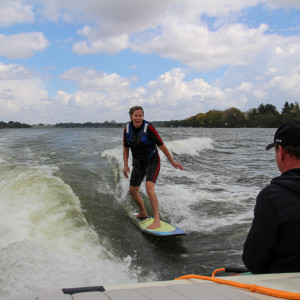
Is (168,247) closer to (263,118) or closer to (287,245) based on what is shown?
(287,245)

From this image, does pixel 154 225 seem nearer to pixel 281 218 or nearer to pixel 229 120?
pixel 281 218

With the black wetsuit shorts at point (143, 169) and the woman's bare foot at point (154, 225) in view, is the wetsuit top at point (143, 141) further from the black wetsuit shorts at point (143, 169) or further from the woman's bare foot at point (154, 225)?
the woman's bare foot at point (154, 225)

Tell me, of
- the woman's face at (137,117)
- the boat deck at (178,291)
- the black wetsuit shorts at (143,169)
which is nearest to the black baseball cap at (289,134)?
the boat deck at (178,291)

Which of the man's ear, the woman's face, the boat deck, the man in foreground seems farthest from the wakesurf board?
the man's ear

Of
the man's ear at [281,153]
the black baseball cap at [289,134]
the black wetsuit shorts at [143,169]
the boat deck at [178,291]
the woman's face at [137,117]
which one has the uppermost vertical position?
the woman's face at [137,117]

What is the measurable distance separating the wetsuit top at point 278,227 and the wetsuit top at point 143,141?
13.2 feet

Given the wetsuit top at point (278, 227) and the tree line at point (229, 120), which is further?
the tree line at point (229, 120)

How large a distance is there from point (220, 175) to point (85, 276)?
8.87 m

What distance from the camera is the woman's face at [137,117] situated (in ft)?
19.1

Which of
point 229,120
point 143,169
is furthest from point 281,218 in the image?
point 229,120

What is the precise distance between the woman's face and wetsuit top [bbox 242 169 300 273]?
4016 millimetres

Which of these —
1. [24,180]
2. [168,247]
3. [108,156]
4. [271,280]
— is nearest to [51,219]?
[168,247]

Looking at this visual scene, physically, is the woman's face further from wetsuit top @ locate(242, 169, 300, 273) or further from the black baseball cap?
wetsuit top @ locate(242, 169, 300, 273)

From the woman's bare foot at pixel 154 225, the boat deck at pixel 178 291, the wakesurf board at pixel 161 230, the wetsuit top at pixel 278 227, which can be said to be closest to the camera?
the boat deck at pixel 178 291
